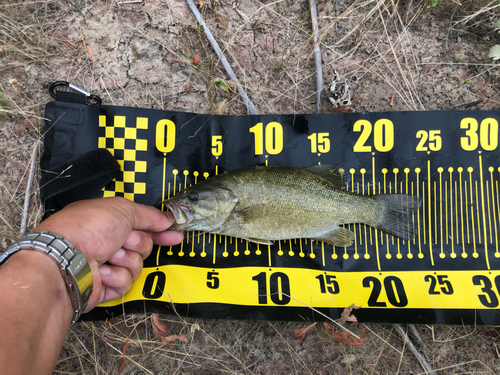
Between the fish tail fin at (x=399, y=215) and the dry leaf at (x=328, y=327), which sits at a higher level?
the fish tail fin at (x=399, y=215)

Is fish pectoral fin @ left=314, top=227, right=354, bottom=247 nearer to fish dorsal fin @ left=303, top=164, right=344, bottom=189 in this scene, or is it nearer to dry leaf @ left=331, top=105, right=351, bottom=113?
fish dorsal fin @ left=303, top=164, right=344, bottom=189

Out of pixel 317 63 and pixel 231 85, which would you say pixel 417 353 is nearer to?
pixel 317 63

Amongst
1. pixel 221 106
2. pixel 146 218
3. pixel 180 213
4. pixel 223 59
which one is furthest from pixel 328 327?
pixel 223 59

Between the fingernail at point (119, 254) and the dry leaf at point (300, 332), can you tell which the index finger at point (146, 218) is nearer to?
the fingernail at point (119, 254)

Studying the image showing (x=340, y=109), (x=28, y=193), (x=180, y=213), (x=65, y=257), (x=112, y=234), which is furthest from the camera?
(x=340, y=109)

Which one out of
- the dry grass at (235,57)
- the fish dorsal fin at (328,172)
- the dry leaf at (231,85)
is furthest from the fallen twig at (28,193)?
the fish dorsal fin at (328,172)

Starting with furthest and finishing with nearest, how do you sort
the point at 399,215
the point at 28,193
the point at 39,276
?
the point at 28,193, the point at 399,215, the point at 39,276
